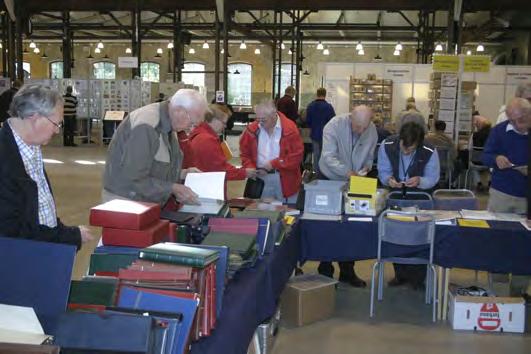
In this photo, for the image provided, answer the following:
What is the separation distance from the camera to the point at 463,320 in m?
4.07

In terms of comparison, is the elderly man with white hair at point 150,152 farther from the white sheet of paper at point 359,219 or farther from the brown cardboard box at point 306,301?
the white sheet of paper at point 359,219

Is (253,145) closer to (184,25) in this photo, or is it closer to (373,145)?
(373,145)

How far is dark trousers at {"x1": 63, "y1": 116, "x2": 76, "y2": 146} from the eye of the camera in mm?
16281

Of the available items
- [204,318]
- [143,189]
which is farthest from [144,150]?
[204,318]

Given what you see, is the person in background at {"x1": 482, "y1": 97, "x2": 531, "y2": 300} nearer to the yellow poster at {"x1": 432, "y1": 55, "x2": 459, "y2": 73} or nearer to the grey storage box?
the grey storage box

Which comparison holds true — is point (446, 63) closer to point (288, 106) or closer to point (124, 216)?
point (288, 106)

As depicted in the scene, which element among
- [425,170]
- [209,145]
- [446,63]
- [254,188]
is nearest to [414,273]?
[425,170]

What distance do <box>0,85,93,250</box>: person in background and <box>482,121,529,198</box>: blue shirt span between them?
11.1 ft

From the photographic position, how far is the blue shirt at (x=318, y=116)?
10.7m

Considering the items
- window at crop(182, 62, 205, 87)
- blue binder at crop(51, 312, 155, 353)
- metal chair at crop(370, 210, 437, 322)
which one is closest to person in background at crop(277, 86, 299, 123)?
metal chair at crop(370, 210, 437, 322)

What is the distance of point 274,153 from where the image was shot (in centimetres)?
487

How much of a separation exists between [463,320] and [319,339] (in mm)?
963

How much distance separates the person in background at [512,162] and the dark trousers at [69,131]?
529 inches

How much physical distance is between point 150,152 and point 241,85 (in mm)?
23122
